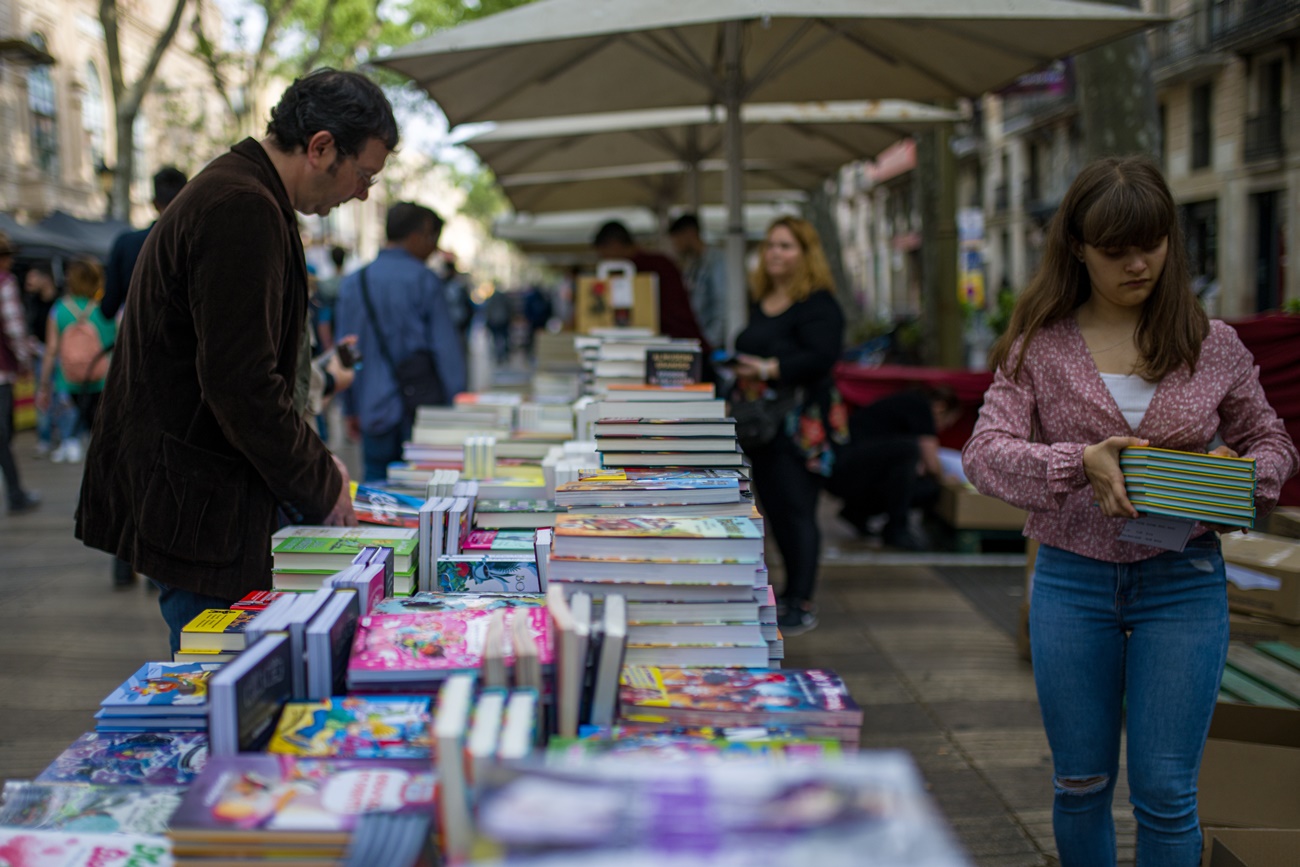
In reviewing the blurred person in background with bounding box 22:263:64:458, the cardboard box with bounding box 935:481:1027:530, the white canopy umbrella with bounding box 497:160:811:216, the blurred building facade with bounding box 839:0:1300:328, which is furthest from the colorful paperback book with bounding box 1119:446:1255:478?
the blurred building facade with bounding box 839:0:1300:328

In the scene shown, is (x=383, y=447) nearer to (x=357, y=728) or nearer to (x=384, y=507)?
(x=384, y=507)

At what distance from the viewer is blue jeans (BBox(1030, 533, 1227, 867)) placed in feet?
7.05

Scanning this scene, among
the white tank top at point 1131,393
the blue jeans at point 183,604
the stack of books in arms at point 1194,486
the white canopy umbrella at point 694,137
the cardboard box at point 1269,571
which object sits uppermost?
the white canopy umbrella at point 694,137

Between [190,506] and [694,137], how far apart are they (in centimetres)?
676

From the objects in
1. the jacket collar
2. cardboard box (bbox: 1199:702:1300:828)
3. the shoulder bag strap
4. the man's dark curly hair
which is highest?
the man's dark curly hair

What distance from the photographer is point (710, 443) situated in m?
2.43

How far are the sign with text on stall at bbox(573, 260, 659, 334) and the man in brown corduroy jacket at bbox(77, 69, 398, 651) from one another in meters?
3.26

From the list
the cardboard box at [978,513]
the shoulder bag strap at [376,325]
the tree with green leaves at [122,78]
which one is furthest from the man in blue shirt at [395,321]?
the tree with green leaves at [122,78]

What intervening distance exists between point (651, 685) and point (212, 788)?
25.0 inches

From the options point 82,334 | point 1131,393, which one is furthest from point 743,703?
point 82,334

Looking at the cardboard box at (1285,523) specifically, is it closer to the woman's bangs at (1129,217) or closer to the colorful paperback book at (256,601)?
the woman's bangs at (1129,217)

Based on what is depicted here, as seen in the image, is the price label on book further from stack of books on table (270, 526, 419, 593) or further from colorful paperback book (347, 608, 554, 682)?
stack of books on table (270, 526, 419, 593)

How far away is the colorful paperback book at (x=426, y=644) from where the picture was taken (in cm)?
155

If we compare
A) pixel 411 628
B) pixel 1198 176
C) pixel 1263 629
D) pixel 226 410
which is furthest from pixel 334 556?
pixel 1198 176
